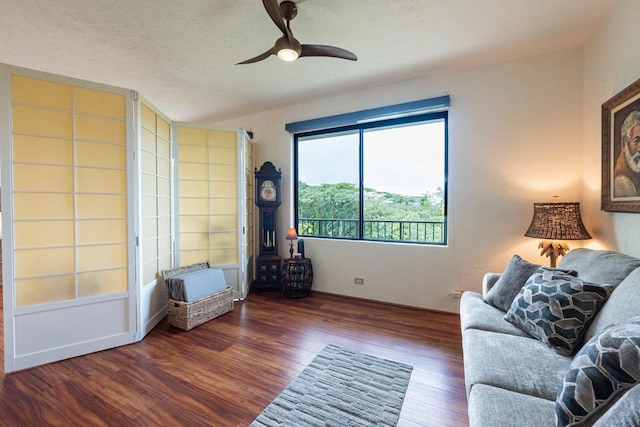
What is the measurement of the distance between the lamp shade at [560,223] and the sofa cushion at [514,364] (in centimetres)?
106

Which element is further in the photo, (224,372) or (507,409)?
(224,372)

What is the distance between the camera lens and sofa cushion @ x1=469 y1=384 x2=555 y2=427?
926 millimetres

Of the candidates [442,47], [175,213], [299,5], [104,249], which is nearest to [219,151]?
[175,213]

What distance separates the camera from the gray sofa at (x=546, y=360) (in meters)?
0.81

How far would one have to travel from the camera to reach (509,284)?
187 cm

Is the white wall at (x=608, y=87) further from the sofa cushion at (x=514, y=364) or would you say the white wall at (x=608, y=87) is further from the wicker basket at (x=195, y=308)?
the wicker basket at (x=195, y=308)

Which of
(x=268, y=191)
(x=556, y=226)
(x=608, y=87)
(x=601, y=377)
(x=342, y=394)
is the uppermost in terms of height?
(x=608, y=87)

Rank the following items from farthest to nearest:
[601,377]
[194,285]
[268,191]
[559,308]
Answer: [268,191] < [194,285] < [559,308] < [601,377]

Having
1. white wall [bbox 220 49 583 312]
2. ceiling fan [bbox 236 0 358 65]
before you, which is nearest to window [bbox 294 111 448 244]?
white wall [bbox 220 49 583 312]

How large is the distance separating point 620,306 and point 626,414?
2.91 ft

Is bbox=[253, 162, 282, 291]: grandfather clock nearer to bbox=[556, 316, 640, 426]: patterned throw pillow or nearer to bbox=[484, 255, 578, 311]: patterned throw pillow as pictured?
bbox=[484, 255, 578, 311]: patterned throw pillow

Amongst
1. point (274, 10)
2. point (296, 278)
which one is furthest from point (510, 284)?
point (274, 10)

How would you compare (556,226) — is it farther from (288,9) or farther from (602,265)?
(288,9)

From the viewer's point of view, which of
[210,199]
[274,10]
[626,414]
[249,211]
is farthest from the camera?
[249,211]
